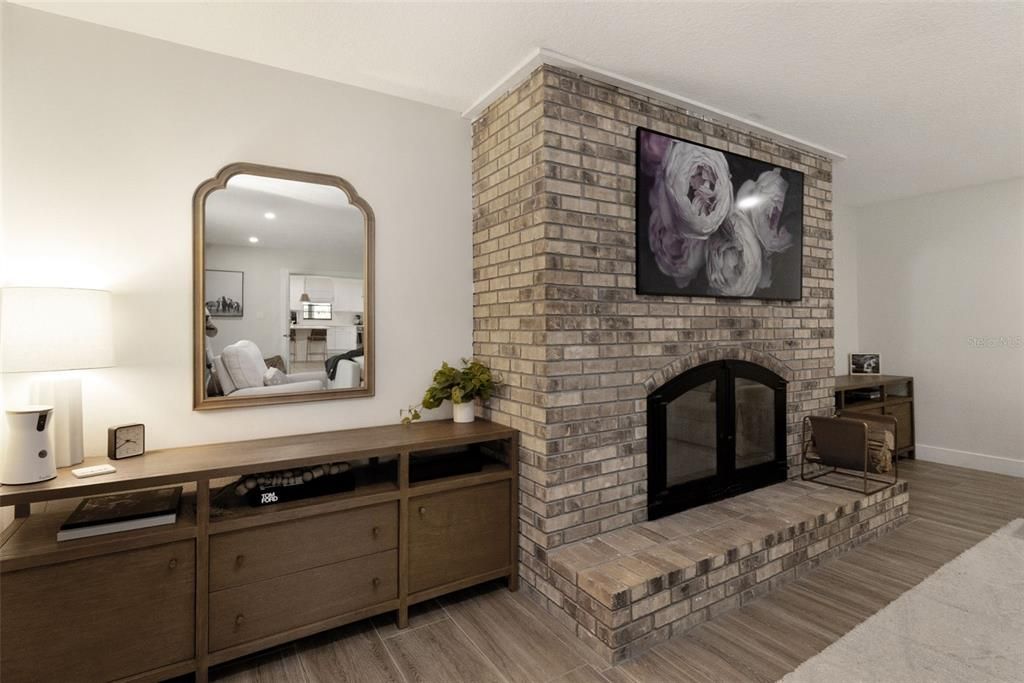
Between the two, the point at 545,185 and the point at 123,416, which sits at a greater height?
the point at 545,185

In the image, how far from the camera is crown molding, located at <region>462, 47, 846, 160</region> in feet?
7.89

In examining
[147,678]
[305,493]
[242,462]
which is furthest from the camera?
[305,493]

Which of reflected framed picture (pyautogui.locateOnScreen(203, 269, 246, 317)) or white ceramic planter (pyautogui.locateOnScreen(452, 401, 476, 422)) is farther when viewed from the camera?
white ceramic planter (pyautogui.locateOnScreen(452, 401, 476, 422))

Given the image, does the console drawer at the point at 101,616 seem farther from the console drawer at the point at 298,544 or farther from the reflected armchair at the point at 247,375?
the reflected armchair at the point at 247,375

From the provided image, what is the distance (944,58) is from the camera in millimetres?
2453

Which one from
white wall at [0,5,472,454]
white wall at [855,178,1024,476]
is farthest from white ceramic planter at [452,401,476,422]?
white wall at [855,178,1024,476]

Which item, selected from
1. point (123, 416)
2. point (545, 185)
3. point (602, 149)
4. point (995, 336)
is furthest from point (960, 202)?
point (123, 416)

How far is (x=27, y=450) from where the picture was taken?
1750 mm

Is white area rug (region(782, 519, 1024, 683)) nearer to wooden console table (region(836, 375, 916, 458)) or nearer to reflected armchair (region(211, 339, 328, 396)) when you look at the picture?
wooden console table (region(836, 375, 916, 458))

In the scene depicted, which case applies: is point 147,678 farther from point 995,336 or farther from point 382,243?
point 995,336

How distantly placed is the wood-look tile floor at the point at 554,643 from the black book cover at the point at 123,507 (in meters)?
0.69

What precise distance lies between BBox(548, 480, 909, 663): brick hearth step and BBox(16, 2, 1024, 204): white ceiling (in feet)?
7.49

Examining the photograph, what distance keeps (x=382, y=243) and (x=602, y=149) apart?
4.08 ft

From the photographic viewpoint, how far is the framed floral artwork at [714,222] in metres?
2.77
